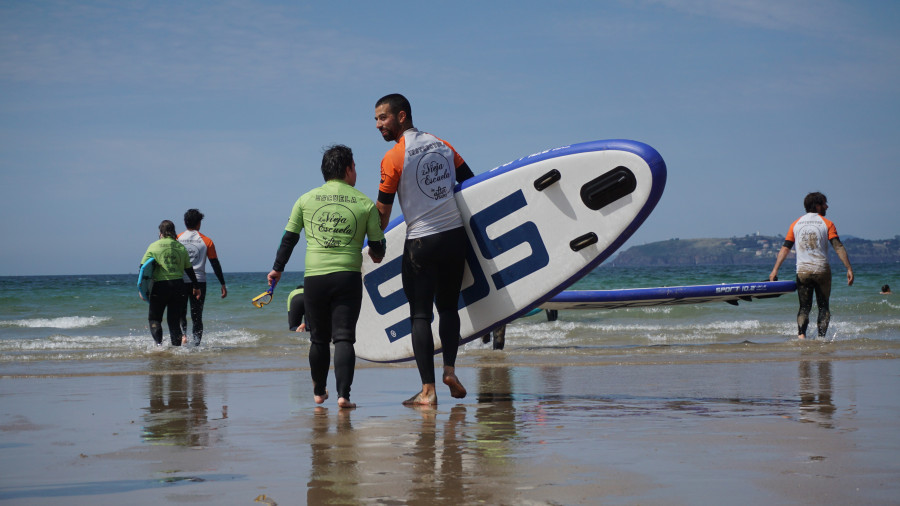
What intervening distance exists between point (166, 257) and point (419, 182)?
18.3ft

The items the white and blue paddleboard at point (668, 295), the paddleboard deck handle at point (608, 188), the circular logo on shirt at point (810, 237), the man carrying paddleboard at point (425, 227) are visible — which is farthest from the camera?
the white and blue paddleboard at point (668, 295)

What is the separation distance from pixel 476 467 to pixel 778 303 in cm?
2003

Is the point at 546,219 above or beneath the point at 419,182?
beneath

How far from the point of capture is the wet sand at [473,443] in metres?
2.59

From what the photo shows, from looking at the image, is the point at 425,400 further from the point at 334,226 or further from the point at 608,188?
the point at 608,188

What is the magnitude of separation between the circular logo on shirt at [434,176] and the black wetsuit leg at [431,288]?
227 mm

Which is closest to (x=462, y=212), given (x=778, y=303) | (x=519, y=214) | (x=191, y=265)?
(x=519, y=214)

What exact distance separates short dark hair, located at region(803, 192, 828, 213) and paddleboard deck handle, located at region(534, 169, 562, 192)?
5.35 meters

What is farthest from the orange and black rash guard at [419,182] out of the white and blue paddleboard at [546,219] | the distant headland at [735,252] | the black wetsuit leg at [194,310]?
the distant headland at [735,252]

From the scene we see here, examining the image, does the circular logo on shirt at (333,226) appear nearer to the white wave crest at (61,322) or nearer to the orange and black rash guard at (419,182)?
the orange and black rash guard at (419,182)

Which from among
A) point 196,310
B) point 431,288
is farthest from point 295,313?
point 196,310

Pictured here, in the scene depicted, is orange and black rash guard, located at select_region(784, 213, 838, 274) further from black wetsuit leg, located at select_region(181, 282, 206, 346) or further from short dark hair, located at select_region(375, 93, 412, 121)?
black wetsuit leg, located at select_region(181, 282, 206, 346)

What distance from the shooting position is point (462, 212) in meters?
5.28

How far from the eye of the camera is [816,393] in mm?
5074
